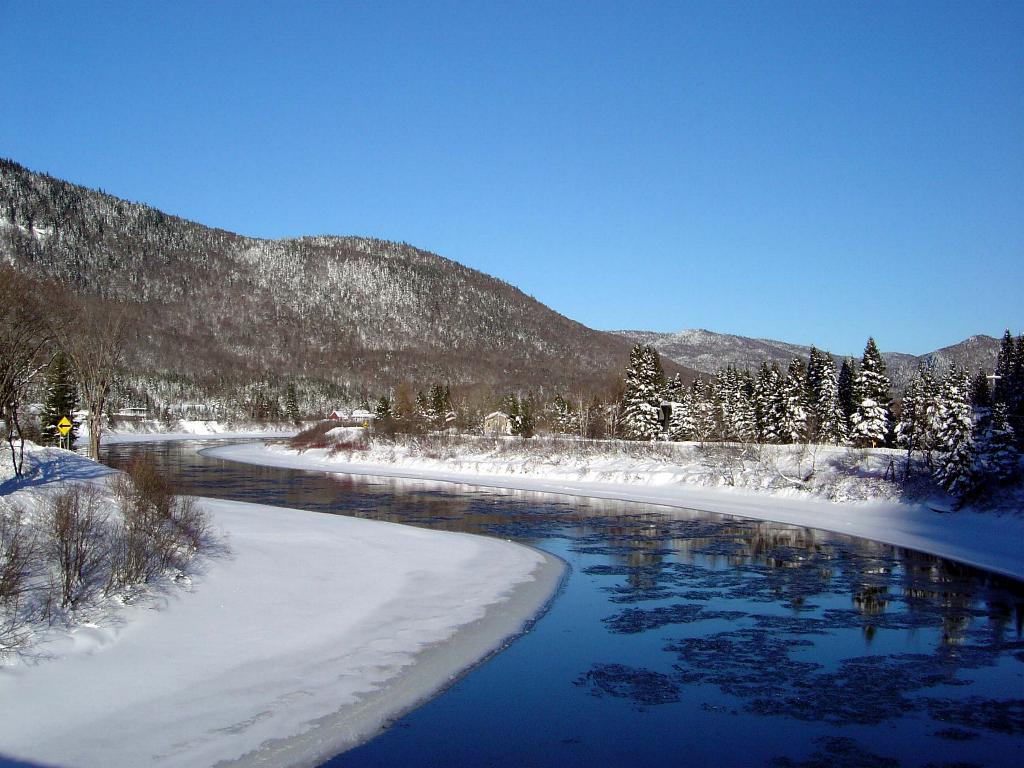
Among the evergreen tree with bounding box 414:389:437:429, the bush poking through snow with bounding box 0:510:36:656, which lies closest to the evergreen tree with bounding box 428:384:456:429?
the evergreen tree with bounding box 414:389:437:429

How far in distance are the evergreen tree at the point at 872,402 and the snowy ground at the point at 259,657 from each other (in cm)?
4340

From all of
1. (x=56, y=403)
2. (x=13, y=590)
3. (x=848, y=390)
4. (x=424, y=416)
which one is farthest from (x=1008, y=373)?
(x=13, y=590)

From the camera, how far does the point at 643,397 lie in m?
66.4

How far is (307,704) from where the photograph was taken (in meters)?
10.4

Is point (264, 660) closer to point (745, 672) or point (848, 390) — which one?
point (745, 672)

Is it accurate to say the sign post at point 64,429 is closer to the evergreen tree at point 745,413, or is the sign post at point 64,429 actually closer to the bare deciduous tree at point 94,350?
the bare deciduous tree at point 94,350

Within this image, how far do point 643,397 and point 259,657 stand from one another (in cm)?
5665

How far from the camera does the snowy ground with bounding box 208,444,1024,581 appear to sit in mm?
26156

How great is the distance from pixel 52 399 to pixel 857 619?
5255cm

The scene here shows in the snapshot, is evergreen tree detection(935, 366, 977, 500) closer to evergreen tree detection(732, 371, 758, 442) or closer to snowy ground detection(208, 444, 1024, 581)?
snowy ground detection(208, 444, 1024, 581)

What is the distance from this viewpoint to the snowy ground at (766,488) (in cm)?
2616

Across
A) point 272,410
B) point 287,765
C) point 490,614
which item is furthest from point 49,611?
point 272,410

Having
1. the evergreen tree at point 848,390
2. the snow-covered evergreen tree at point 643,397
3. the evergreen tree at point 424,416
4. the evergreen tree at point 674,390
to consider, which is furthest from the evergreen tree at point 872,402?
the evergreen tree at point 424,416

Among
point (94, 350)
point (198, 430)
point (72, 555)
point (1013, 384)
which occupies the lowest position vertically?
point (198, 430)
